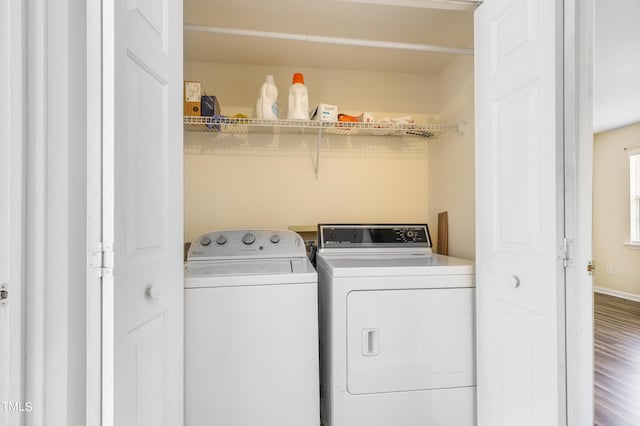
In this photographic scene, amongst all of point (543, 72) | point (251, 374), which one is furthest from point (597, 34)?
point (251, 374)

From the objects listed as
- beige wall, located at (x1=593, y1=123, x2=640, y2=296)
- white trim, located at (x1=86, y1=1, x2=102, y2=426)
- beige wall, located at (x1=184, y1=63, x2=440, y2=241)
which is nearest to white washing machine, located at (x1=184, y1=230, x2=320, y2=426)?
white trim, located at (x1=86, y1=1, x2=102, y2=426)

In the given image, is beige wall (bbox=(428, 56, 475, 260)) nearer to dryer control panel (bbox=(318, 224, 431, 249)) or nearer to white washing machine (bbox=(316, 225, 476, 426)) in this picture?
dryer control panel (bbox=(318, 224, 431, 249))

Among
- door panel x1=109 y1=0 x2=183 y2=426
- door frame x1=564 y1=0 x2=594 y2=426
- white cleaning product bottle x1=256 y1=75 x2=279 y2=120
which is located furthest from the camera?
white cleaning product bottle x1=256 y1=75 x2=279 y2=120

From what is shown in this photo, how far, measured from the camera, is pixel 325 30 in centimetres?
201

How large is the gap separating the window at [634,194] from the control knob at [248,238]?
5.40ft

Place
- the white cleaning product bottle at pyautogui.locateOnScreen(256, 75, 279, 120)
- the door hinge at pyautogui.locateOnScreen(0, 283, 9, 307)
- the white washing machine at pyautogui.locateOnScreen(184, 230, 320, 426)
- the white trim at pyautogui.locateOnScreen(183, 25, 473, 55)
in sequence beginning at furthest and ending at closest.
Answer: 1. the white cleaning product bottle at pyautogui.locateOnScreen(256, 75, 279, 120)
2. the white trim at pyautogui.locateOnScreen(183, 25, 473, 55)
3. the white washing machine at pyautogui.locateOnScreen(184, 230, 320, 426)
4. the door hinge at pyautogui.locateOnScreen(0, 283, 9, 307)

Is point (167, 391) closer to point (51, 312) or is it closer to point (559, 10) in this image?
point (51, 312)

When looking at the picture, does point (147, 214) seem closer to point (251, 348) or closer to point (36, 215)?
point (36, 215)

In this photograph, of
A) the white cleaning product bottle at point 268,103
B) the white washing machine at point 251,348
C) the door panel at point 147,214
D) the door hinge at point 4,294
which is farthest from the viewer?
the white cleaning product bottle at point 268,103

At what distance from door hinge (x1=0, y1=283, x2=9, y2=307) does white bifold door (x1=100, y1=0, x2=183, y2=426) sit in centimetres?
19

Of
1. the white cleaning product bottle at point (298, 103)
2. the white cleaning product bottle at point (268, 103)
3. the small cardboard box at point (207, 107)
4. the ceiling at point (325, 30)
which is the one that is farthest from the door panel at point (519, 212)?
the small cardboard box at point (207, 107)

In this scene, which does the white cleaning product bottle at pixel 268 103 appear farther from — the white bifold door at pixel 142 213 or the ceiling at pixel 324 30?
the white bifold door at pixel 142 213

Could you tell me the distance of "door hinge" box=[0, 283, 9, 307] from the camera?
0.72 m

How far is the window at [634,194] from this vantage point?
835mm
